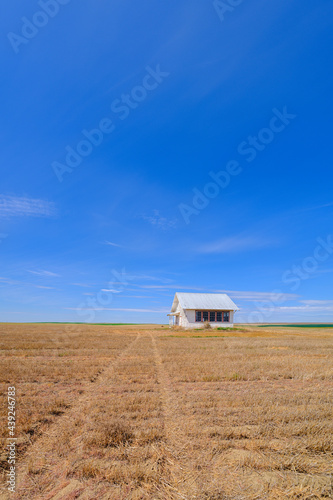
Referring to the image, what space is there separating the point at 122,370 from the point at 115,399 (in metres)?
4.47

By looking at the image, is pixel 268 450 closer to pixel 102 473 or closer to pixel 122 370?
pixel 102 473

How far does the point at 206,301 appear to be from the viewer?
161 feet

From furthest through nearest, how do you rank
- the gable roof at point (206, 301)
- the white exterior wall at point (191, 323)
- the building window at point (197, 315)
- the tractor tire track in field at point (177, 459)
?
the gable roof at point (206, 301) → the building window at point (197, 315) → the white exterior wall at point (191, 323) → the tractor tire track in field at point (177, 459)

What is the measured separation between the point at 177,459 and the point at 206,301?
4555cm

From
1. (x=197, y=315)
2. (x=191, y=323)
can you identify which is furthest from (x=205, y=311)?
(x=191, y=323)

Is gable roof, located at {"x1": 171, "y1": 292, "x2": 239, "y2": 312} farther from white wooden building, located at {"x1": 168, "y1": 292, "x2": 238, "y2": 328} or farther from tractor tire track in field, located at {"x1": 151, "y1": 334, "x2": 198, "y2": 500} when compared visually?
tractor tire track in field, located at {"x1": 151, "y1": 334, "x2": 198, "y2": 500}

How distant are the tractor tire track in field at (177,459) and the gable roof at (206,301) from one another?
39220 millimetres

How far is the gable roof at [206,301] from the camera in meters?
46.7

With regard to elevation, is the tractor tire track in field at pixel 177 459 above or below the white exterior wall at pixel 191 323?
above

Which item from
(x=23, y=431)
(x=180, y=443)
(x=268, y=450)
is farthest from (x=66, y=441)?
(x=268, y=450)

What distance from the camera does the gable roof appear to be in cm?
4670

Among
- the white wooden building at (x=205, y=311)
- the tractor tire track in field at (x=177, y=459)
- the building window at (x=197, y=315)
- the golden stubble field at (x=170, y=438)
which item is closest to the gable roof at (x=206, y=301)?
the white wooden building at (x=205, y=311)

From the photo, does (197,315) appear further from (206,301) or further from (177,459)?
(177,459)

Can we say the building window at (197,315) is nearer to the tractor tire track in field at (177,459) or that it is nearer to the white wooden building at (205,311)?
the white wooden building at (205,311)
